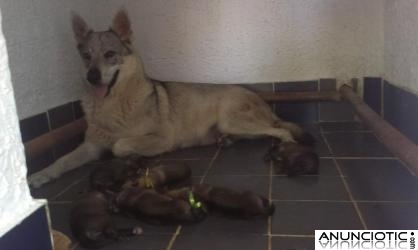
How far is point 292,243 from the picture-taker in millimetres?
1139

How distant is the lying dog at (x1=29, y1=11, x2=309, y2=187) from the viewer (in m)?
2.26

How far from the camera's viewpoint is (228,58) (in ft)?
8.95

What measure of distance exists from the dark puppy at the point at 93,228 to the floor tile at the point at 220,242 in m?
0.16

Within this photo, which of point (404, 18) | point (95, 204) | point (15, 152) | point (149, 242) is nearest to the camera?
point (15, 152)

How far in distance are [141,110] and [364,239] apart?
154 centimetres

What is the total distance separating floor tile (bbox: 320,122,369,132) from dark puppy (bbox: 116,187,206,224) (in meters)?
1.48

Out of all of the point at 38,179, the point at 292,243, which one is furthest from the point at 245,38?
the point at 292,243

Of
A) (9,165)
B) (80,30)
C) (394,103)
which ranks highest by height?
(80,30)

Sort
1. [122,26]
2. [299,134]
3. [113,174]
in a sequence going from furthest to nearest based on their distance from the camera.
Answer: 1. [122,26]
2. [299,134]
3. [113,174]

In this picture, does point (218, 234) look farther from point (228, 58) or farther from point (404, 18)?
point (228, 58)

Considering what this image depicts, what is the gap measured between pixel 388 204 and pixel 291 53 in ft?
5.03

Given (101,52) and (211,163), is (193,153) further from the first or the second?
(101,52)

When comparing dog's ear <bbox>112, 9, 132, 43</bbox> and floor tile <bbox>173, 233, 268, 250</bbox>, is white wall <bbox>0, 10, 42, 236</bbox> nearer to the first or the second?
floor tile <bbox>173, 233, 268, 250</bbox>

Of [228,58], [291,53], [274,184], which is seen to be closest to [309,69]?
[291,53]
